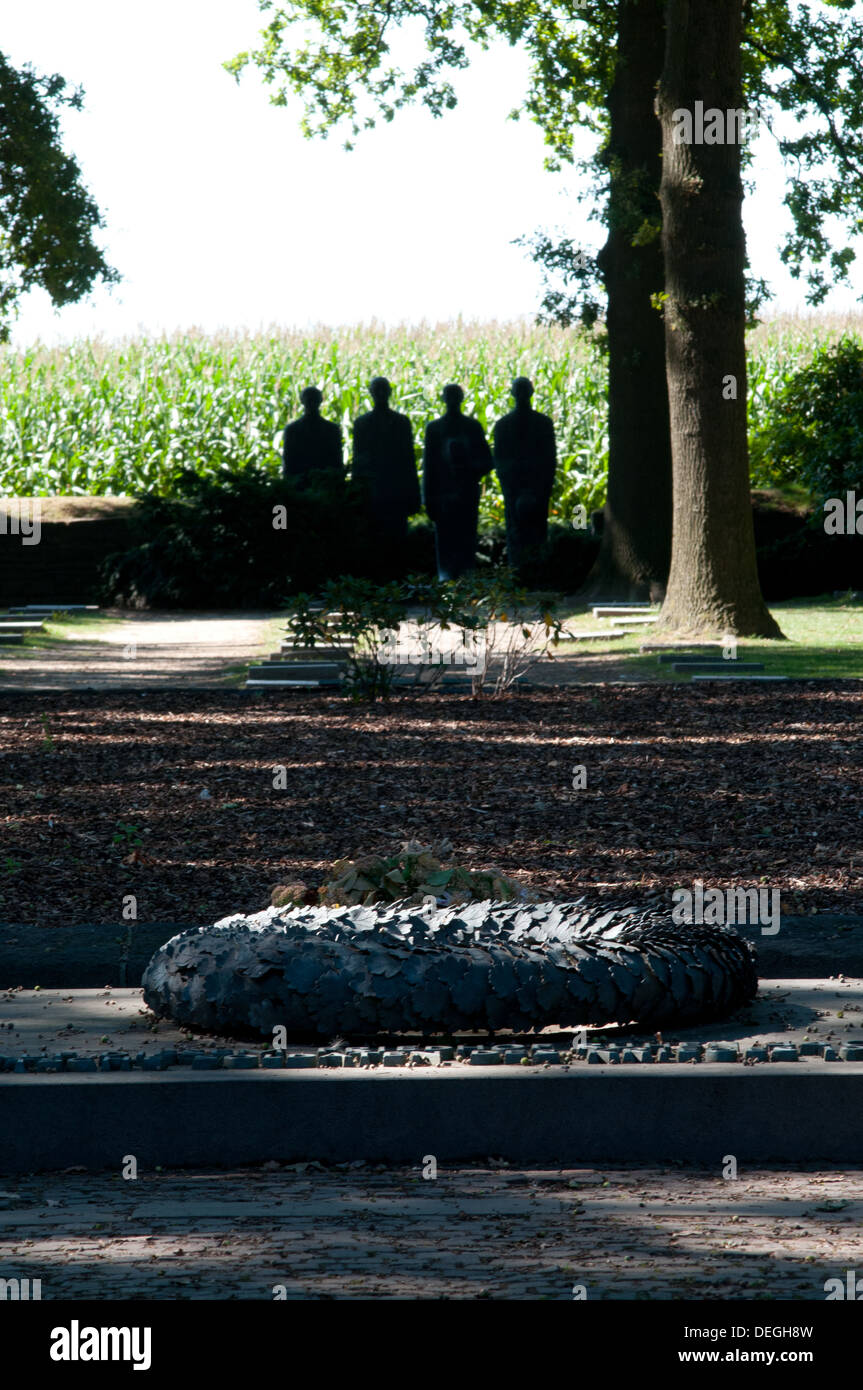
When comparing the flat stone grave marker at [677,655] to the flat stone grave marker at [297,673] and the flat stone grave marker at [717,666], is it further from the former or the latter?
the flat stone grave marker at [297,673]

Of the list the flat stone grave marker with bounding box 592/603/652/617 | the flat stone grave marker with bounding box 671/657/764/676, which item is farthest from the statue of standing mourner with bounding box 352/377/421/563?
the flat stone grave marker with bounding box 671/657/764/676

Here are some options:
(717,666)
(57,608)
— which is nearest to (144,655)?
(57,608)

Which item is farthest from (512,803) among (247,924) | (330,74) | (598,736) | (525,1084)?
(330,74)

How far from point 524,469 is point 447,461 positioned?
131cm

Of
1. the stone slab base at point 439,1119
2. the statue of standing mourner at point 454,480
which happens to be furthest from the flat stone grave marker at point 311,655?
the stone slab base at point 439,1119

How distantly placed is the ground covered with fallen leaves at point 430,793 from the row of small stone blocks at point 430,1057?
157 centimetres

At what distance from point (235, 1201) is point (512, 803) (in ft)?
13.3

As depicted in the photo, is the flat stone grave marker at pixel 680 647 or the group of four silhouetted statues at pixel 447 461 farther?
the group of four silhouetted statues at pixel 447 461

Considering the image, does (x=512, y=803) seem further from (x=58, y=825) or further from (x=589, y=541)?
(x=589, y=541)

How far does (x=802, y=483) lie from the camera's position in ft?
67.6

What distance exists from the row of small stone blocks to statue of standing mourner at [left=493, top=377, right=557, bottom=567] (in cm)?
1811

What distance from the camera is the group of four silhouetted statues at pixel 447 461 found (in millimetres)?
20594

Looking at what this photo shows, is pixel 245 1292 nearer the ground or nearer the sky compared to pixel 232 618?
nearer the ground

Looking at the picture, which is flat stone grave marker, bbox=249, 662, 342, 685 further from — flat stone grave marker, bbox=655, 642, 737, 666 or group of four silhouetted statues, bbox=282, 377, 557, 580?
group of four silhouetted statues, bbox=282, 377, 557, 580
